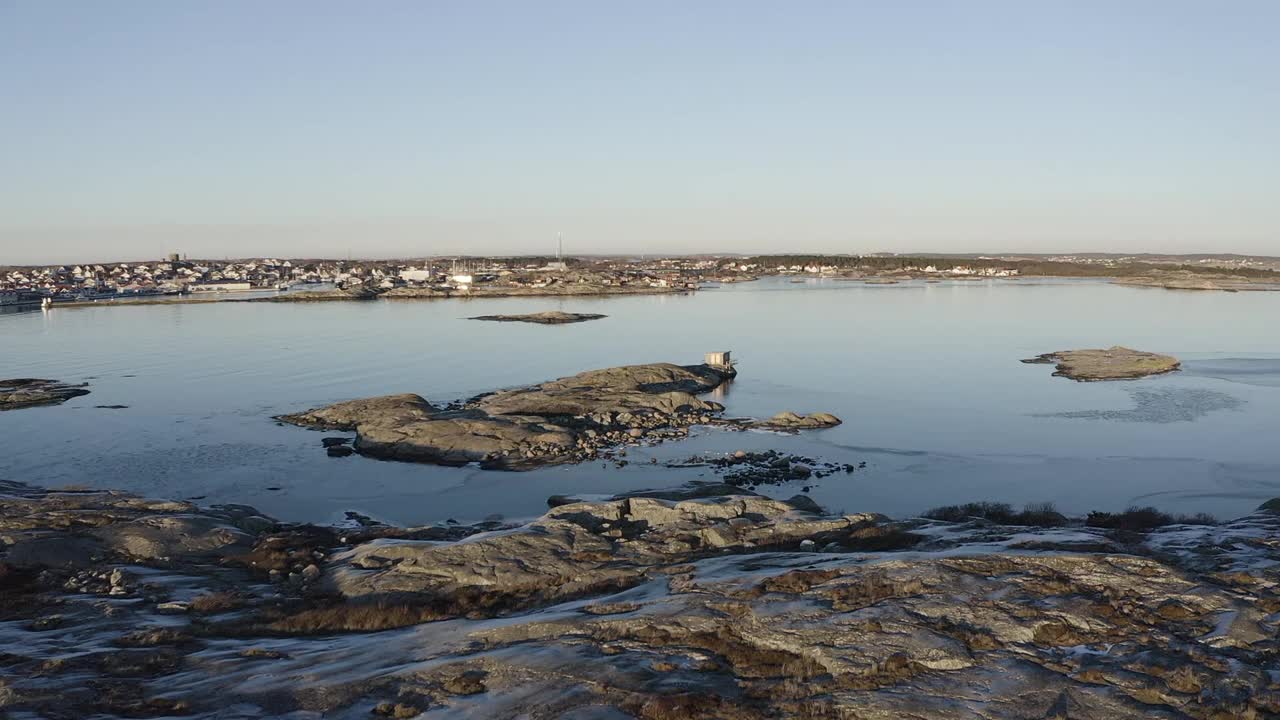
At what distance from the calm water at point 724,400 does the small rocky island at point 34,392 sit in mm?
1380

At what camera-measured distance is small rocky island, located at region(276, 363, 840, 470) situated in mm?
29016

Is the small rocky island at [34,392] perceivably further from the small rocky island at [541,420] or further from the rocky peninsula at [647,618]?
the rocky peninsula at [647,618]

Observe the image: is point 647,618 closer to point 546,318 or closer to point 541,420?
point 541,420

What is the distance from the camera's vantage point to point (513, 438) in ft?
97.1

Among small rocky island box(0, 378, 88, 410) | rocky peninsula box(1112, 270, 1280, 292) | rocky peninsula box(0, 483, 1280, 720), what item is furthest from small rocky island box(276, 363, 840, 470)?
rocky peninsula box(1112, 270, 1280, 292)

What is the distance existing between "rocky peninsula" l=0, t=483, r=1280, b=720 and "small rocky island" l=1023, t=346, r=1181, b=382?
97.3 feet

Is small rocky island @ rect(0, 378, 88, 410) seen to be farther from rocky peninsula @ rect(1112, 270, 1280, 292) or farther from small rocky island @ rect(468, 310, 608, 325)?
rocky peninsula @ rect(1112, 270, 1280, 292)

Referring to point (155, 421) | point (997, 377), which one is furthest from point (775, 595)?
point (997, 377)

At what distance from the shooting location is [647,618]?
12.4 metres

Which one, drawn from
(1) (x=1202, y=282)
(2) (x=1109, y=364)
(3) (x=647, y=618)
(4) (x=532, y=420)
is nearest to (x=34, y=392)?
(4) (x=532, y=420)

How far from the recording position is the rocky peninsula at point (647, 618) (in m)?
10.0

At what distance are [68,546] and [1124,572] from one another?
17901mm

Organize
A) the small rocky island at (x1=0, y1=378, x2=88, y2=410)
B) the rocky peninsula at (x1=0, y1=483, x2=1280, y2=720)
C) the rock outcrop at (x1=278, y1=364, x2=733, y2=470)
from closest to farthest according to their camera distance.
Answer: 1. the rocky peninsula at (x1=0, y1=483, x2=1280, y2=720)
2. the rock outcrop at (x1=278, y1=364, x2=733, y2=470)
3. the small rocky island at (x1=0, y1=378, x2=88, y2=410)

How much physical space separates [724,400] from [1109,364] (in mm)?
22515
